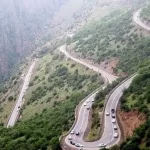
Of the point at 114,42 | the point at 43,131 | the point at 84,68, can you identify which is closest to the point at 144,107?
the point at 43,131

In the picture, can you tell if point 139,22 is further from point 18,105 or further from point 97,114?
point 97,114

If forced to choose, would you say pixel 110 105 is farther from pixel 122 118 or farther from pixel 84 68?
pixel 84 68

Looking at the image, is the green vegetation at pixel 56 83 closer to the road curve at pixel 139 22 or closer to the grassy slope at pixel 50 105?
the grassy slope at pixel 50 105

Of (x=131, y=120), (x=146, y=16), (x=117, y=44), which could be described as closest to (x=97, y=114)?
(x=131, y=120)

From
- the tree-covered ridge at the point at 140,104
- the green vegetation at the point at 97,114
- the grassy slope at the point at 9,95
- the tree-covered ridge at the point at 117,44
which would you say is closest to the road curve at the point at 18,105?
the grassy slope at the point at 9,95

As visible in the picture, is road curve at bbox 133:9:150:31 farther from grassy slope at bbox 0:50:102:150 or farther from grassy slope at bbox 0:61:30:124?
grassy slope at bbox 0:61:30:124

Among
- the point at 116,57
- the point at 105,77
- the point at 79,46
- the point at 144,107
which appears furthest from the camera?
the point at 79,46

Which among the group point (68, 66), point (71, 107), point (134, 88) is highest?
point (134, 88)

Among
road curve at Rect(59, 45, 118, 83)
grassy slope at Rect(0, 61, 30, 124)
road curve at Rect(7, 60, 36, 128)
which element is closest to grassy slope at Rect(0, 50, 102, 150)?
road curve at Rect(59, 45, 118, 83)
